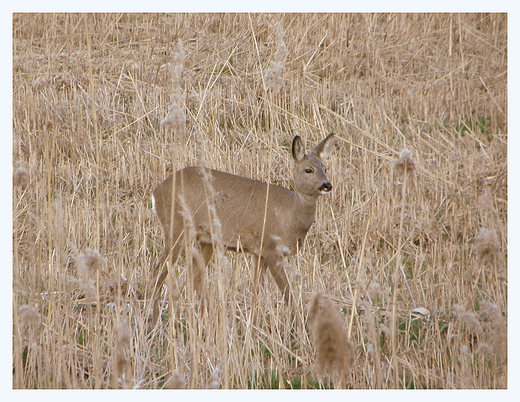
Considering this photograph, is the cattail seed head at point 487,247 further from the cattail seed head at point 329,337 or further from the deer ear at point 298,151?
the deer ear at point 298,151

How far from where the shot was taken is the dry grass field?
161 inches

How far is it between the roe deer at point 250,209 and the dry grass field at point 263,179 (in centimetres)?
23

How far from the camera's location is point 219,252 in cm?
366

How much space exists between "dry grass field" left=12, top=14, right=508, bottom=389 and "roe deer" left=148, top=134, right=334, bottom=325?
0.23 meters

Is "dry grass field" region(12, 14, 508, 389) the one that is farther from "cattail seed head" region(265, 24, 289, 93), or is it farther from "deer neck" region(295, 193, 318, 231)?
"deer neck" region(295, 193, 318, 231)

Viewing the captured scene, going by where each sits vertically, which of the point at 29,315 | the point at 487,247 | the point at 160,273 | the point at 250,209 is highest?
the point at 250,209

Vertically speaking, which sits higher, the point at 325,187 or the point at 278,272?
the point at 325,187

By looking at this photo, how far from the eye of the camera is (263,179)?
22.5 ft

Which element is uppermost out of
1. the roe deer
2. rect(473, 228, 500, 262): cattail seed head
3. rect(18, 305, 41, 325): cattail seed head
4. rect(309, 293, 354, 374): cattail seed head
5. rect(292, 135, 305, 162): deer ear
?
rect(292, 135, 305, 162): deer ear

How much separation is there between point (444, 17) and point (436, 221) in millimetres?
1884

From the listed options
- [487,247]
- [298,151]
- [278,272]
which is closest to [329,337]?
[487,247]

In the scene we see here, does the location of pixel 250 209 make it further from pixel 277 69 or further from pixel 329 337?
pixel 329 337

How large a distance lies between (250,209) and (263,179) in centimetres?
117

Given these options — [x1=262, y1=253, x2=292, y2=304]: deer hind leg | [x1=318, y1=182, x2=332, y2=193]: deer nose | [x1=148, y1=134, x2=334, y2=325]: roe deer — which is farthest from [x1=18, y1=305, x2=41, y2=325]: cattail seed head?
[x1=318, y1=182, x2=332, y2=193]: deer nose
